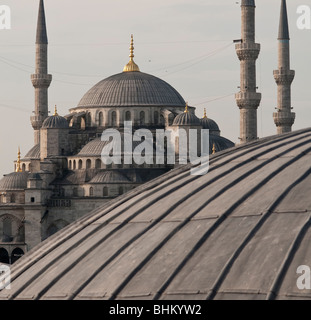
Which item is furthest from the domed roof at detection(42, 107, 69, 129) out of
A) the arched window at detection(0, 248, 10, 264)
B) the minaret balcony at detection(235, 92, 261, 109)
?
the minaret balcony at detection(235, 92, 261, 109)

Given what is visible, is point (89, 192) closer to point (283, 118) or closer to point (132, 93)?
point (283, 118)

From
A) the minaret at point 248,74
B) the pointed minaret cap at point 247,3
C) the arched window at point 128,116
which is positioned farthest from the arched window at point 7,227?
the pointed minaret cap at point 247,3

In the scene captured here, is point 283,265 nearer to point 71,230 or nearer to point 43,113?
point 71,230

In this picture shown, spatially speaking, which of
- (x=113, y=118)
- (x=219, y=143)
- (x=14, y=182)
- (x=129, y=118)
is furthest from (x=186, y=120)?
(x=14, y=182)

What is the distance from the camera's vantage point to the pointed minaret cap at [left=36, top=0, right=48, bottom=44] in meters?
66.1

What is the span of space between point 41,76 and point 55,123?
104 inches

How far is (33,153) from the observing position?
67.8m

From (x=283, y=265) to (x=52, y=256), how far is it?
127 inches

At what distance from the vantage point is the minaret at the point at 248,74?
183 ft

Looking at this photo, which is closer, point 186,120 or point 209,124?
point 186,120

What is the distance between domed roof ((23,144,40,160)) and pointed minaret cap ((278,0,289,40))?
613 inches

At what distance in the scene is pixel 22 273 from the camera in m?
12.4

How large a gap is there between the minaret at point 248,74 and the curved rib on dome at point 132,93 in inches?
509

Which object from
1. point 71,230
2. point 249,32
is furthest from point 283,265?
point 249,32
